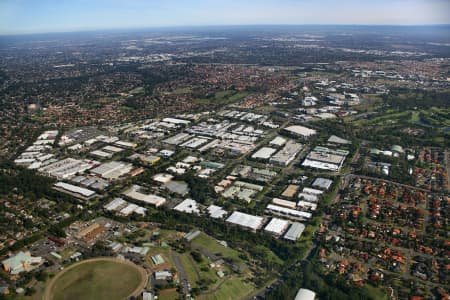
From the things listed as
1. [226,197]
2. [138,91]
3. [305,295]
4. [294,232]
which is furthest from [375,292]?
[138,91]

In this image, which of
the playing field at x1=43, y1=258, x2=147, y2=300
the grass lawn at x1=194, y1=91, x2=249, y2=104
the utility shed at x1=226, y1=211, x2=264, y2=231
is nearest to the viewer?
the playing field at x1=43, y1=258, x2=147, y2=300

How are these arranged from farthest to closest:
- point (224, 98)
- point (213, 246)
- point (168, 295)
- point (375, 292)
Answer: point (224, 98) < point (213, 246) < point (375, 292) < point (168, 295)

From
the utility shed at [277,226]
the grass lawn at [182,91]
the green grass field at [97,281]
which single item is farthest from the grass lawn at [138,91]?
Answer: the green grass field at [97,281]

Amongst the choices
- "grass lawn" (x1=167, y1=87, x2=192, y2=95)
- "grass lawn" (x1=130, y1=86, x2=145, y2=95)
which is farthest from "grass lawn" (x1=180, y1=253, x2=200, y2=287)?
"grass lawn" (x1=130, y1=86, x2=145, y2=95)

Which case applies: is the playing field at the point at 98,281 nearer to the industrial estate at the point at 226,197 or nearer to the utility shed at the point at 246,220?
the industrial estate at the point at 226,197

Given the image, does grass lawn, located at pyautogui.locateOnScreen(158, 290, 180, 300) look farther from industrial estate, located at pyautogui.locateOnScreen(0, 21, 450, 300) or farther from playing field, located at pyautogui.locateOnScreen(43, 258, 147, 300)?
playing field, located at pyautogui.locateOnScreen(43, 258, 147, 300)

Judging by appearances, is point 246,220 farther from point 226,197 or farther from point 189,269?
point 189,269

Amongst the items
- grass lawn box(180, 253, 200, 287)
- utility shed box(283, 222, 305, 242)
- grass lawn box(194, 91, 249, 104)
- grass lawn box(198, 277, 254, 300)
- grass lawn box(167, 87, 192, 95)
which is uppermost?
grass lawn box(167, 87, 192, 95)

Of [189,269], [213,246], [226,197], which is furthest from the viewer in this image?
[226,197]
